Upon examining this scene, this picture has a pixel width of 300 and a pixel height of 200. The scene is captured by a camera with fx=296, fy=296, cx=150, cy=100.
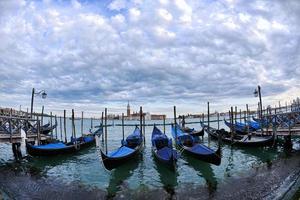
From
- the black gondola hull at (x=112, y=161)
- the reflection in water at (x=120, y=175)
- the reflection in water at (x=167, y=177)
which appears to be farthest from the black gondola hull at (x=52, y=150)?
the reflection in water at (x=167, y=177)

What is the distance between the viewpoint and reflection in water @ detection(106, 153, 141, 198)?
10.9 meters

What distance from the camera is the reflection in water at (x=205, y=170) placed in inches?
436

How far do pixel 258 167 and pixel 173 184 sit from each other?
493 cm

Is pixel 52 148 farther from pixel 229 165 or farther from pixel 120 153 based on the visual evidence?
pixel 229 165

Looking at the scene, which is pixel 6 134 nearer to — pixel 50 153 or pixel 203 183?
pixel 50 153

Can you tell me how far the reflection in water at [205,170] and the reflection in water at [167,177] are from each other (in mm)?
1250

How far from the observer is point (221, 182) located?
1148cm

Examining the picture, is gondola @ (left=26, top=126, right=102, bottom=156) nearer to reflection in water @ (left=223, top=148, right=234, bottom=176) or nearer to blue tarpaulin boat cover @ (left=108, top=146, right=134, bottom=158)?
blue tarpaulin boat cover @ (left=108, top=146, right=134, bottom=158)

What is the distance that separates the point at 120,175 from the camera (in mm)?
13242

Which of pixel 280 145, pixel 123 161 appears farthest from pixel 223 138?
pixel 123 161

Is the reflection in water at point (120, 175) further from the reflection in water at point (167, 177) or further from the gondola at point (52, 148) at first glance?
the gondola at point (52, 148)

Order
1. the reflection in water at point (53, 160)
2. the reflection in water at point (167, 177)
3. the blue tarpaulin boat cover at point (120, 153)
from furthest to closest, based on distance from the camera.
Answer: the reflection in water at point (53, 160) < the blue tarpaulin boat cover at point (120, 153) < the reflection in water at point (167, 177)

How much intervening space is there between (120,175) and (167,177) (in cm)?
219

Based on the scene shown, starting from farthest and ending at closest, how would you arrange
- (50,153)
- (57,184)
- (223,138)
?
(223,138) → (50,153) → (57,184)
